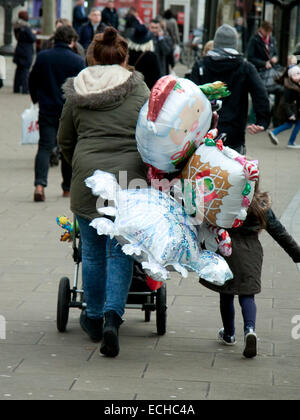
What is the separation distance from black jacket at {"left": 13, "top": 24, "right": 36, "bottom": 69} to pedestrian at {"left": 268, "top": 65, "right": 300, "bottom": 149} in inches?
340

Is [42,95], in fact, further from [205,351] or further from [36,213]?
[205,351]

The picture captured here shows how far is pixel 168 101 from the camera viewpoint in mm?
5125

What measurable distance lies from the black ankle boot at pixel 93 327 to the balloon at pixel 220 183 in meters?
0.99

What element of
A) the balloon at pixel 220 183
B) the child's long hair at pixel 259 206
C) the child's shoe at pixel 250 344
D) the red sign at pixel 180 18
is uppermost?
the balloon at pixel 220 183

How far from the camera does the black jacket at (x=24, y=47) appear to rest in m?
22.8

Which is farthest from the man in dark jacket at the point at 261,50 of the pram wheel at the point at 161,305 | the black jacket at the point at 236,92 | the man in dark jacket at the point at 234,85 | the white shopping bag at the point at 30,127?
the pram wheel at the point at 161,305

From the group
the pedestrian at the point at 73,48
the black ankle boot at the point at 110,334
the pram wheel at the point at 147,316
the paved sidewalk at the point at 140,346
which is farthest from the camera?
the pedestrian at the point at 73,48

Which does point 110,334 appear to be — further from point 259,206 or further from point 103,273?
point 259,206

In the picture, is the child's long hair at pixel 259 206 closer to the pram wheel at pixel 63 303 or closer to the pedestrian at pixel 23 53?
the pram wheel at pixel 63 303

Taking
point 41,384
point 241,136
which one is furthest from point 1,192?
point 41,384

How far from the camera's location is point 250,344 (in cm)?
542

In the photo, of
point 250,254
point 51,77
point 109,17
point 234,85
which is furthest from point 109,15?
point 250,254

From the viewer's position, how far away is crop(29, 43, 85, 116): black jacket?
1069 centimetres

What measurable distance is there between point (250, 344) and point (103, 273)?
36.0 inches
